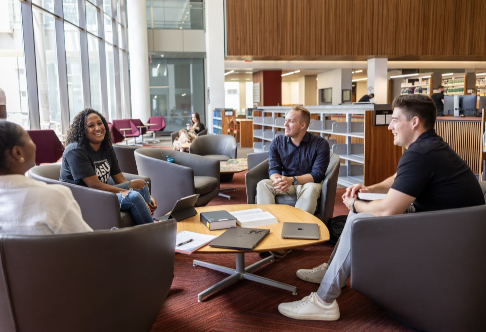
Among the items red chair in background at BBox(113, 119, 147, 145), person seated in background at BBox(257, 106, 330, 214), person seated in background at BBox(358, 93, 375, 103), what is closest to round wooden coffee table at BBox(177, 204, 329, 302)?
person seated in background at BBox(257, 106, 330, 214)

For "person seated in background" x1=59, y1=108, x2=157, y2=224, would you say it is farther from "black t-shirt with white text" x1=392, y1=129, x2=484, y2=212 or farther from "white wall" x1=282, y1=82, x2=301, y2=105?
"white wall" x1=282, y1=82, x2=301, y2=105

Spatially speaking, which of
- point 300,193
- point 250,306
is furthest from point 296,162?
point 250,306

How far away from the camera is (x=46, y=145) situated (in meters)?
6.09

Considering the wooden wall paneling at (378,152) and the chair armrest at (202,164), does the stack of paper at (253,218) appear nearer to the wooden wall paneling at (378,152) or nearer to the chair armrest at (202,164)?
the chair armrest at (202,164)

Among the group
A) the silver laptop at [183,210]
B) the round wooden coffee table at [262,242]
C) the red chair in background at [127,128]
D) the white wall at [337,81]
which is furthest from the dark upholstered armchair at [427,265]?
the white wall at [337,81]

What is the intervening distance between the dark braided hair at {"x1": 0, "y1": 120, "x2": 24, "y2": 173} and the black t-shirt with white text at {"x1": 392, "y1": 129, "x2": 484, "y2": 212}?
5.35 ft

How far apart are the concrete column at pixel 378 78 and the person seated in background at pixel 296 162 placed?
9048 millimetres

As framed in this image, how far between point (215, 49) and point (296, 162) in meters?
9.62

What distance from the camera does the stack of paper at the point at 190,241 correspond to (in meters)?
2.13

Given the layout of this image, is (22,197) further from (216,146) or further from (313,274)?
(216,146)

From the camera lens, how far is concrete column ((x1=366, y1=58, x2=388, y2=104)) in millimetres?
11664

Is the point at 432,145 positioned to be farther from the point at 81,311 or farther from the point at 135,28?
the point at 135,28

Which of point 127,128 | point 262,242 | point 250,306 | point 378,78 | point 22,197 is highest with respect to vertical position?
point 378,78

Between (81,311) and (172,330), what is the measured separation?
2.61 feet
